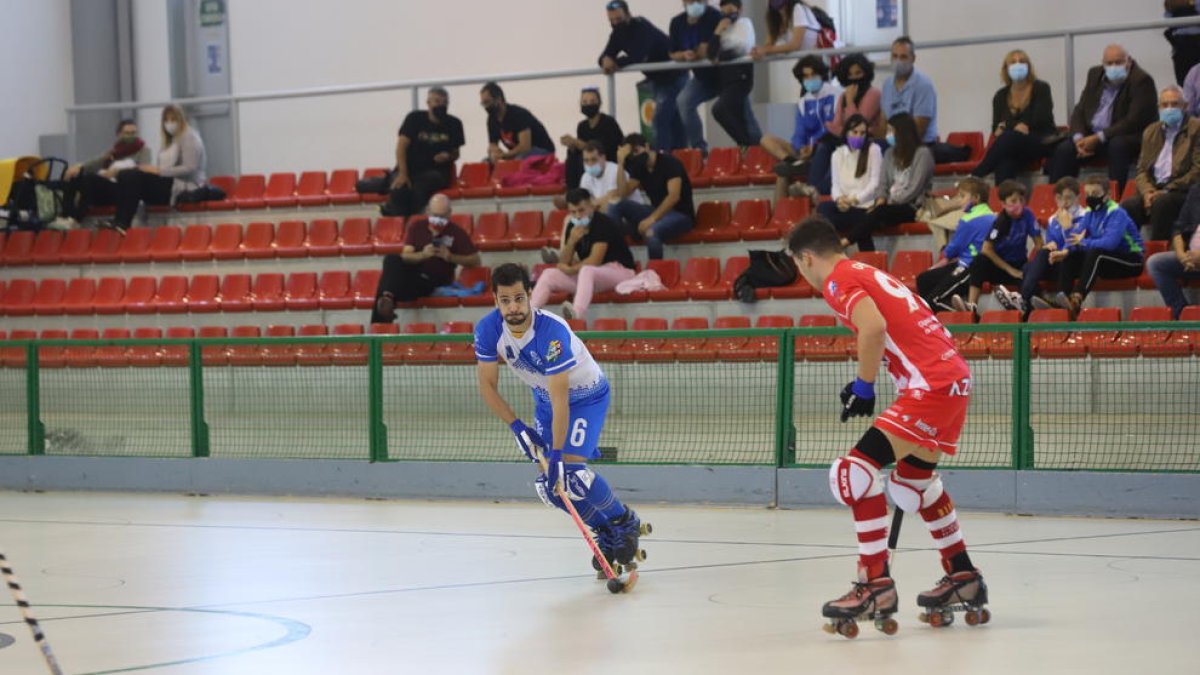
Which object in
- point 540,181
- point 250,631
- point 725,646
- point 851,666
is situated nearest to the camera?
point 851,666

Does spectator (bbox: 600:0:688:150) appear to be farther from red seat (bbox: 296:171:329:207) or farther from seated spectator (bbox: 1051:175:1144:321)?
seated spectator (bbox: 1051:175:1144:321)

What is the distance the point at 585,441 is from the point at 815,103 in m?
8.16

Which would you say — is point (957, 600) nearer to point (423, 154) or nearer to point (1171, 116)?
point (1171, 116)

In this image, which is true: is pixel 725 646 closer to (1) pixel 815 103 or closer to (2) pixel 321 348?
(2) pixel 321 348

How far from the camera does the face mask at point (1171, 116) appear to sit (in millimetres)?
13078

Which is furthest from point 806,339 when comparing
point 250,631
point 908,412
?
point 250,631

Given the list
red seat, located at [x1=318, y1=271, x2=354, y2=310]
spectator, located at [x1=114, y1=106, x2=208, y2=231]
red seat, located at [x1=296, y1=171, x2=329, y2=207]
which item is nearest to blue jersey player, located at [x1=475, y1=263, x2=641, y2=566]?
red seat, located at [x1=318, y1=271, x2=354, y2=310]

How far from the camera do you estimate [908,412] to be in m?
6.48

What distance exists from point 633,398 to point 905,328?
16.1ft

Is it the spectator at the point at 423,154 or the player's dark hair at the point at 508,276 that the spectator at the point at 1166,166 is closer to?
the player's dark hair at the point at 508,276

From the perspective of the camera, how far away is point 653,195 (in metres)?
15.3

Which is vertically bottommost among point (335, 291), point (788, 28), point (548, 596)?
point (548, 596)

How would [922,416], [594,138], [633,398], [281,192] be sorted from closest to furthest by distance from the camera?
1. [922,416]
2. [633,398]
3. [594,138]
4. [281,192]

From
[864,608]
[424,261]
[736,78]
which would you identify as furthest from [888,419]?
[736,78]
